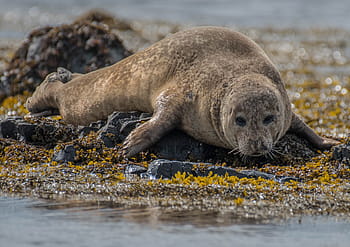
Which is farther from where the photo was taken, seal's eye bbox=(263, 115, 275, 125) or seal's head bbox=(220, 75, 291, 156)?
seal's eye bbox=(263, 115, 275, 125)

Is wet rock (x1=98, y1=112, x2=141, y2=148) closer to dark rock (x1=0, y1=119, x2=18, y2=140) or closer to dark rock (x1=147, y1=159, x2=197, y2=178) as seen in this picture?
dark rock (x1=147, y1=159, x2=197, y2=178)

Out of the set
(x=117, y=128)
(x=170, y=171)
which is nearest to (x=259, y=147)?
(x=170, y=171)

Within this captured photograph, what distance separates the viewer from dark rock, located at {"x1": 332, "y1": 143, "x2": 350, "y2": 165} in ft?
20.8

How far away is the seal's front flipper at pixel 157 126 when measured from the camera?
6445 mm

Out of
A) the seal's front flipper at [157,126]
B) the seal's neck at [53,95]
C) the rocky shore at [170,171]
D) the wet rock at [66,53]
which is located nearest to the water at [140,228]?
the rocky shore at [170,171]

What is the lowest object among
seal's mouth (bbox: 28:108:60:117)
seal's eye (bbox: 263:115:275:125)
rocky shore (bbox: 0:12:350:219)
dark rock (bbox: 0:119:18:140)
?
rocky shore (bbox: 0:12:350:219)

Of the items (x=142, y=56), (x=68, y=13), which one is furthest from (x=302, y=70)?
(x=68, y=13)

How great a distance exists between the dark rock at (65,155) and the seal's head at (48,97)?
103 inches

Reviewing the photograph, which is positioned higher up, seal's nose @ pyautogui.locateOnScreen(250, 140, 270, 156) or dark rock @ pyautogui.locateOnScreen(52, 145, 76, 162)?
seal's nose @ pyautogui.locateOnScreen(250, 140, 270, 156)

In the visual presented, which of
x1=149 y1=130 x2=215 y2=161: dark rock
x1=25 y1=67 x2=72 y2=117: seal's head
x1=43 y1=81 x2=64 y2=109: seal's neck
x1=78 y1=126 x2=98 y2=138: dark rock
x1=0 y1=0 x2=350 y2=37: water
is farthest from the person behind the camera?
x1=0 y1=0 x2=350 y2=37: water

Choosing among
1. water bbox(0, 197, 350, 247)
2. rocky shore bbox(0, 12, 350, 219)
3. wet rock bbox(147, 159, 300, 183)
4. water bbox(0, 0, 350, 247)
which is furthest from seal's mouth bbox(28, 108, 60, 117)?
water bbox(0, 197, 350, 247)

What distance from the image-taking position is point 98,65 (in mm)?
11234

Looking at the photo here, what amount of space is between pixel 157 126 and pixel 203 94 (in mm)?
627

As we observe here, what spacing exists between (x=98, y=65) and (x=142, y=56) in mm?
3636
